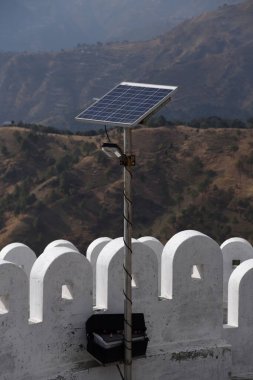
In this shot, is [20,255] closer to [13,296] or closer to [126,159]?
[13,296]

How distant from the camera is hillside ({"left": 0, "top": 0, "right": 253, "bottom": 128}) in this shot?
4882 inches

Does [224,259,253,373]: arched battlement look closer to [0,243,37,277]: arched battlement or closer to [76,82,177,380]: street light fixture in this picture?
[76,82,177,380]: street light fixture

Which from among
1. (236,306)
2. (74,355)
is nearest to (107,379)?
(74,355)

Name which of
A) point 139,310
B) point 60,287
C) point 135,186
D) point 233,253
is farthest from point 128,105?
point 135,186

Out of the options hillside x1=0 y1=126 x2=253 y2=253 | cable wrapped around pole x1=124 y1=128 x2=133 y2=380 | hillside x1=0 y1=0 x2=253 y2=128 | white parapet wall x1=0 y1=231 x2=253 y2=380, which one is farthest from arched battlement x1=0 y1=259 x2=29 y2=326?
hillside x1=0 y1=0 x2=253 y2=128

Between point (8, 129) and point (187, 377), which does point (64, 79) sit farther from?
point (187, 377)

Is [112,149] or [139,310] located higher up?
[112,149]

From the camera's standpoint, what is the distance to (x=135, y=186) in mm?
52219

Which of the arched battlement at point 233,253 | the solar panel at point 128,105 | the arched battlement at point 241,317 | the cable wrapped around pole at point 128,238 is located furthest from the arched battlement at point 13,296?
the arched battlement at point 233,253

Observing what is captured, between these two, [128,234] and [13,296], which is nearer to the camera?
[128,234]

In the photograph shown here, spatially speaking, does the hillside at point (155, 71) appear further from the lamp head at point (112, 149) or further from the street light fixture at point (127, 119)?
the lamp head at point (112, 149)

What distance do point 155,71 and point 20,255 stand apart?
116520 millimetres

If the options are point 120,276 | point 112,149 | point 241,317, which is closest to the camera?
point 112,149

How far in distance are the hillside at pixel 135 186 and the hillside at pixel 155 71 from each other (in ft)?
196
